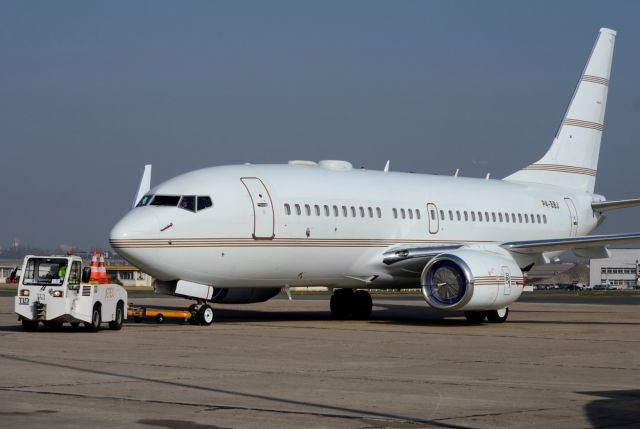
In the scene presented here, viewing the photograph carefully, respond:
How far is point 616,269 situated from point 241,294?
448ft

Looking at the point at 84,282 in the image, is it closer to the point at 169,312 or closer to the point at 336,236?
the point at 169,312

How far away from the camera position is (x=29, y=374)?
15023 millimetres

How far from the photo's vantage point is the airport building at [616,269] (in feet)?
513

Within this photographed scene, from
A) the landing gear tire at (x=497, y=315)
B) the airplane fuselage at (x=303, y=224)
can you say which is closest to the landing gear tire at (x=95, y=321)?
the airplane fuselage at (x=303, y=224)

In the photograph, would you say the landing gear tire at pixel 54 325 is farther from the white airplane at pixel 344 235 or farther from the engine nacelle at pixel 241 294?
the engine nacelle at pixel 241 294

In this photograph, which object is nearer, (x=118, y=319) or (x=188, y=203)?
(x=118, y=319)

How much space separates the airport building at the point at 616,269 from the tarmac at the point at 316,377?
134859mm

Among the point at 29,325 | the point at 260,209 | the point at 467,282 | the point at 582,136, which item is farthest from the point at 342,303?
the point at 582,136

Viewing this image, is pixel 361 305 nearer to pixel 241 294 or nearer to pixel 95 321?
pixel 241 294

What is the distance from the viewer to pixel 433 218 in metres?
31.9

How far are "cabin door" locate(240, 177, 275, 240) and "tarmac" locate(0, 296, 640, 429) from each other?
2.27 meters

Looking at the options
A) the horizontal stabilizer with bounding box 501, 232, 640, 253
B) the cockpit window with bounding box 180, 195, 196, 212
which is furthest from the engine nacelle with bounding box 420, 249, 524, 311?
the cockpit window with bounding box 180, 195, 196, 212

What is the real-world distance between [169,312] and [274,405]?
52.2ft

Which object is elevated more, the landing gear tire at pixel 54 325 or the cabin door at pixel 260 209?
the cabin door at pixel 260 209
